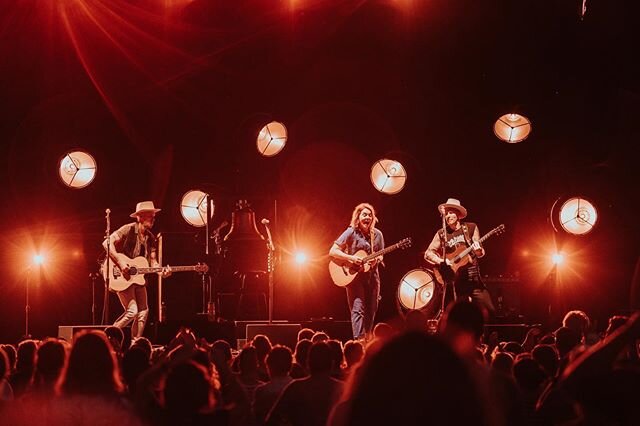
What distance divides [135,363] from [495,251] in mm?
11152

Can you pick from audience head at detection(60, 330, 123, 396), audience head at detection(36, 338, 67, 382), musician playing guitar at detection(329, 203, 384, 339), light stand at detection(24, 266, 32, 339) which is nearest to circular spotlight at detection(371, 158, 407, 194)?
musician playing guitar at detection(329, 203, 384, 339)

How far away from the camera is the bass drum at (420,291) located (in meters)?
13.5

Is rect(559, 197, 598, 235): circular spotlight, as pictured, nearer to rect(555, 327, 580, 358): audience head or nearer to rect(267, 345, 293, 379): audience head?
rect(555, 327, 580, 358): audience head

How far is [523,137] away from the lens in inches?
617

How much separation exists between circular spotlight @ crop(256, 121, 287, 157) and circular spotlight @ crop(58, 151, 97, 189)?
10.2 ft

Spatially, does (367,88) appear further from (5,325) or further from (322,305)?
(5,325)

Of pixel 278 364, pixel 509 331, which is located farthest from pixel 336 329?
pixel 278 364

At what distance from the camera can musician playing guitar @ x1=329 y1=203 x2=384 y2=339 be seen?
12672 mm

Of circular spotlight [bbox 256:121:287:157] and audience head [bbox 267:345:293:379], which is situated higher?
circular spotlight [bbox 256:121:287:157]

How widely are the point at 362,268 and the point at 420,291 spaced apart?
1525 mm

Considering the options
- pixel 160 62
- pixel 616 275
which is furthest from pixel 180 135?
pixel 616 275

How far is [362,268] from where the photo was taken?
12.8 metres

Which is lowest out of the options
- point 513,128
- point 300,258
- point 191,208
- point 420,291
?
point 420,291

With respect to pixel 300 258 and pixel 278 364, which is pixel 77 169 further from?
pixel 278 364
